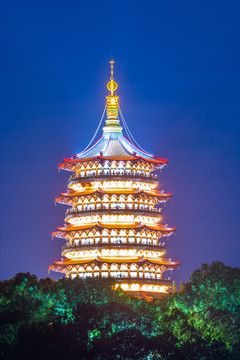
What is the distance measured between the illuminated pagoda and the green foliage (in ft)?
66.2

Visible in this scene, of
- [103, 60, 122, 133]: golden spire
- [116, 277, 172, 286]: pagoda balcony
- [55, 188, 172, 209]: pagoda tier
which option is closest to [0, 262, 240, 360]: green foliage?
[116, 277, 172, 286]: pagoda balcony

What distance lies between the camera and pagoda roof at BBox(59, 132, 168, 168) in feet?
405

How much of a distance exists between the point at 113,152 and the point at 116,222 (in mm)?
9691

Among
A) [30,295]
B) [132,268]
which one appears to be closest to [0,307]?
[30,295]

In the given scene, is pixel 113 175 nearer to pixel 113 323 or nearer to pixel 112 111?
pixel 112 111

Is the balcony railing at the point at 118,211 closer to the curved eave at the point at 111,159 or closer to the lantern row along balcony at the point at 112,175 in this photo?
the lantern row along balcony at the point at 112,175

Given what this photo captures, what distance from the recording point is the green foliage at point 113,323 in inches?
3142

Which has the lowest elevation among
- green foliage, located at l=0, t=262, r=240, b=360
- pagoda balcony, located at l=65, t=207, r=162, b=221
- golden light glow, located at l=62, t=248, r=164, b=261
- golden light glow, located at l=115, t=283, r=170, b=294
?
green foliage, located at l=0, t=262, r=240, b=360

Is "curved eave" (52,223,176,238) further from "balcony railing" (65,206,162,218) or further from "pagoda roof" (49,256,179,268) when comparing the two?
"pagoda roof" (49,256,179,268)

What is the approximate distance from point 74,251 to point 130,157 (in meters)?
13.5

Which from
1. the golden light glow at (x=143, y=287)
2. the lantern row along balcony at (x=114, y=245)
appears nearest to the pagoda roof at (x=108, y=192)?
the lantern row along balcony at (x=114, y=245)

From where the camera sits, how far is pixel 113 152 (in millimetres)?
125188

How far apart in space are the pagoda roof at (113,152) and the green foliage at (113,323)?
29.1 metres

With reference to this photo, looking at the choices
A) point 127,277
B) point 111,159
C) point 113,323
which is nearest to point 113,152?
point 111,159
